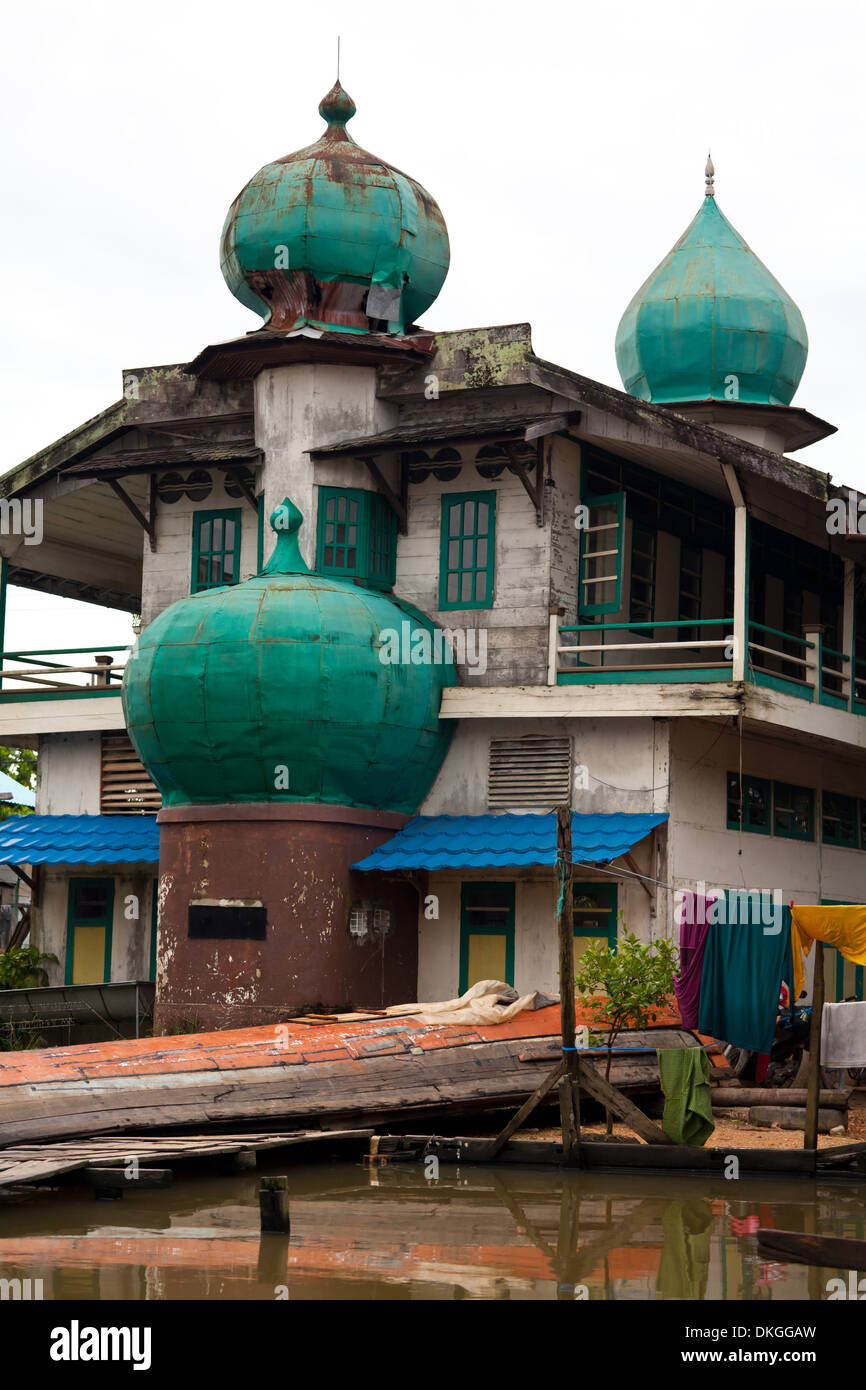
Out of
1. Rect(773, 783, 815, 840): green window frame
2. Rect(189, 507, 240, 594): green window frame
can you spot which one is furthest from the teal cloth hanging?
Rect(189, 507, 240, 594): green window frame

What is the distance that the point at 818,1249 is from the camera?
10.3m

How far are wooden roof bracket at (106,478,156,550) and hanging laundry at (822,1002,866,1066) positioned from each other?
13888 millimetres

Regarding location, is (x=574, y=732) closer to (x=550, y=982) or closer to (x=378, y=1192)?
(x=550, y=982)

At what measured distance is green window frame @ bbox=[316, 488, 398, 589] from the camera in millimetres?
26672

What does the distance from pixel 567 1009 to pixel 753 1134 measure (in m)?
3.21

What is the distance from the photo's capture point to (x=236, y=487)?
28.6m

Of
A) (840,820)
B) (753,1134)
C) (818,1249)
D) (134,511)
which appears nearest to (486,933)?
(753,1134)

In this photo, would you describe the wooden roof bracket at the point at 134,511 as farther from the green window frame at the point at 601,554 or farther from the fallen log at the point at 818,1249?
the fallen log at the point at 818,1249

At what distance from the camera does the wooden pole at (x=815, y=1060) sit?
18359 mm

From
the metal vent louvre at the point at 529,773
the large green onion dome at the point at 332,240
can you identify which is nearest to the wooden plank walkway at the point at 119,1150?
the metal vent louvre at the point at 529,773

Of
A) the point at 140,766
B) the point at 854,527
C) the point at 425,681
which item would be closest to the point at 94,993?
the point at 140,766

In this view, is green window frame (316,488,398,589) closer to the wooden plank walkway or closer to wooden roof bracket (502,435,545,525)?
wooden roof bracket (502,435,545,525)

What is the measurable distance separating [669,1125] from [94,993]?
10347 mm

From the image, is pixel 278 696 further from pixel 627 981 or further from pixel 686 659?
pixel 686 659
